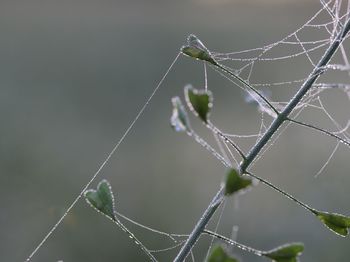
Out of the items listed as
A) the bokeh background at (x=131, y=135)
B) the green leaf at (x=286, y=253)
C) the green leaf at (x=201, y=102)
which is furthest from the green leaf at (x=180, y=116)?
the bokeh background at (x=131, y=135)

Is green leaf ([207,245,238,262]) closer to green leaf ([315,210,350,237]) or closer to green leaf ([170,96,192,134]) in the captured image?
green leaf ([170,96,192,134])

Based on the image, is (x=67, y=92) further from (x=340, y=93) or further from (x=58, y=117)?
(x=340, y=93)

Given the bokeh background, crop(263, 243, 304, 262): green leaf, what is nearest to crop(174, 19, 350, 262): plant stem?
crop(263, 243, 304, 262): green leaf

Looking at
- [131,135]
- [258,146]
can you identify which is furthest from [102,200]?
[131,135]

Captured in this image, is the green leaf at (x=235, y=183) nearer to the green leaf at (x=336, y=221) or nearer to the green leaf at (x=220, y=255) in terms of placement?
the green leaf at (x=220, y=255)

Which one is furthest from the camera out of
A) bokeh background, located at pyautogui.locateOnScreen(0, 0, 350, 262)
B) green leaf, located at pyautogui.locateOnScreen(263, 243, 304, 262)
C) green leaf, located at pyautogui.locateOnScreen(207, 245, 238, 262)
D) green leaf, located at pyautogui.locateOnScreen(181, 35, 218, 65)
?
bokeh background, located at pyautogui.locateOnScreen(0, 0, 350, 262)
